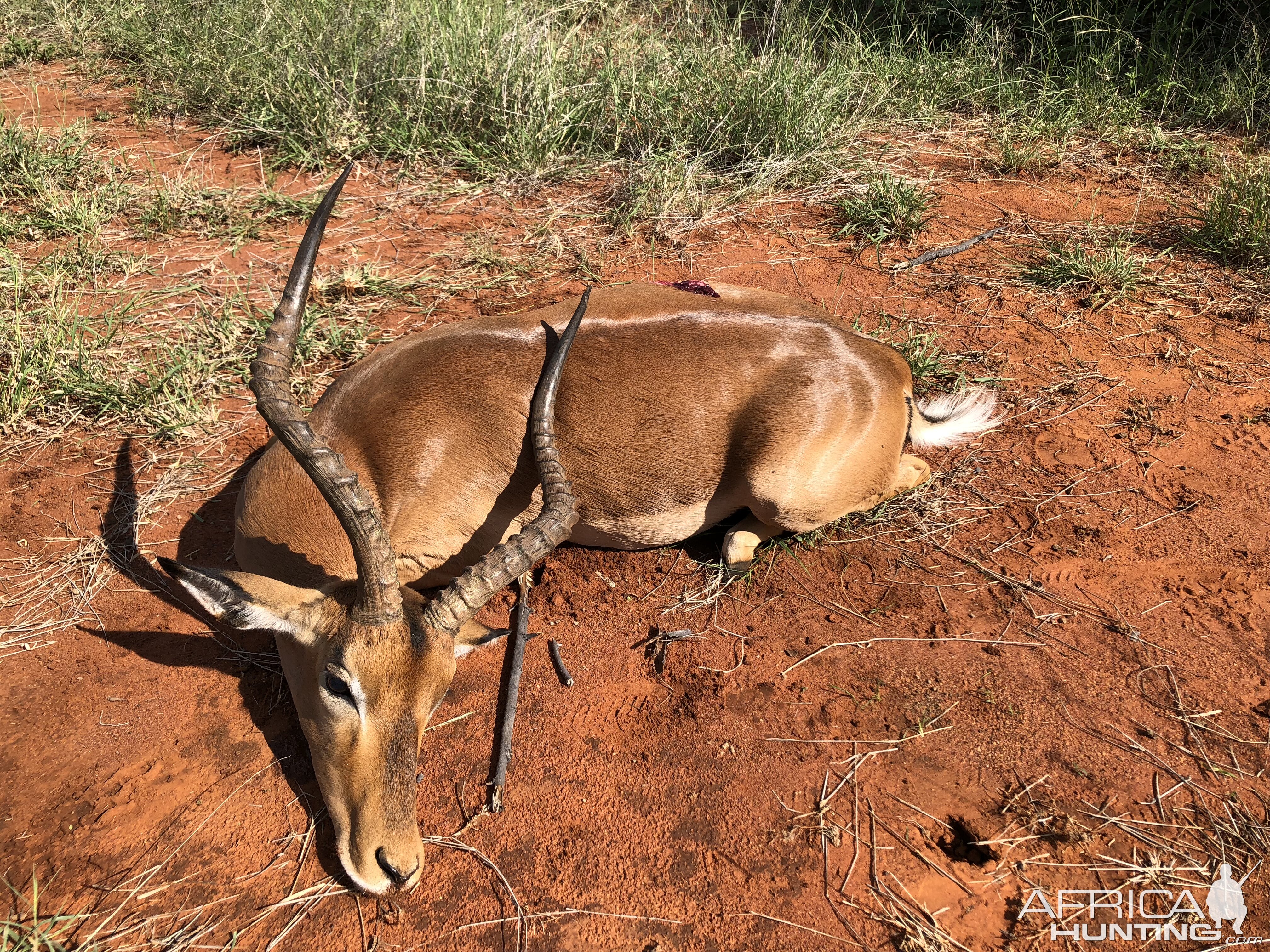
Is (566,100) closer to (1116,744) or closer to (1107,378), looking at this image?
(1107,378)

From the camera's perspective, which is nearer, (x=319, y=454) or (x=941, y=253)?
(x=319, y=454)

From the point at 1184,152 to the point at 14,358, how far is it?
26.8 feet

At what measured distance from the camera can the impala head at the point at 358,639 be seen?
111 inches

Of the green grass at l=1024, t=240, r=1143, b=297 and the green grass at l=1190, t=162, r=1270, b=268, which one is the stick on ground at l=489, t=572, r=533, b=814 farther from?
the green grass at l=1190, t=162, r=1270, b=268

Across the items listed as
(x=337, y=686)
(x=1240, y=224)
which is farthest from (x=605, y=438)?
(x=1240, y=224)

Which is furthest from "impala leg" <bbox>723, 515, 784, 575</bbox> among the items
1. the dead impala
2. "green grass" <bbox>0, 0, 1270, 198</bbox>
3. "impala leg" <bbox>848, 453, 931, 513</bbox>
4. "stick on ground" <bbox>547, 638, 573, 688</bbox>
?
"green grass" <bbox>0, 0, 1270, 198</bbox>

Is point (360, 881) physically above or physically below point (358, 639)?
below

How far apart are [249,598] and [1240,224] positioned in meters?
6.37

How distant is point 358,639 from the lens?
9.37 feet

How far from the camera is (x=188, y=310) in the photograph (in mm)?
5480

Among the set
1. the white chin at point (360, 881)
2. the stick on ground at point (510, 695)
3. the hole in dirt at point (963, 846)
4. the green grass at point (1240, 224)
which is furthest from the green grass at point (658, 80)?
the white chin at point (360, 881)

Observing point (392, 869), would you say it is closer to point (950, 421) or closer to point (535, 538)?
point (535, 538)

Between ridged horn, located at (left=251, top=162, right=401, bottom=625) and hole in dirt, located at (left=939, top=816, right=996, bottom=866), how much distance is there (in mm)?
2046

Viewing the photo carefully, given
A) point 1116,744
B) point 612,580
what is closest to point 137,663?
point 612,580
